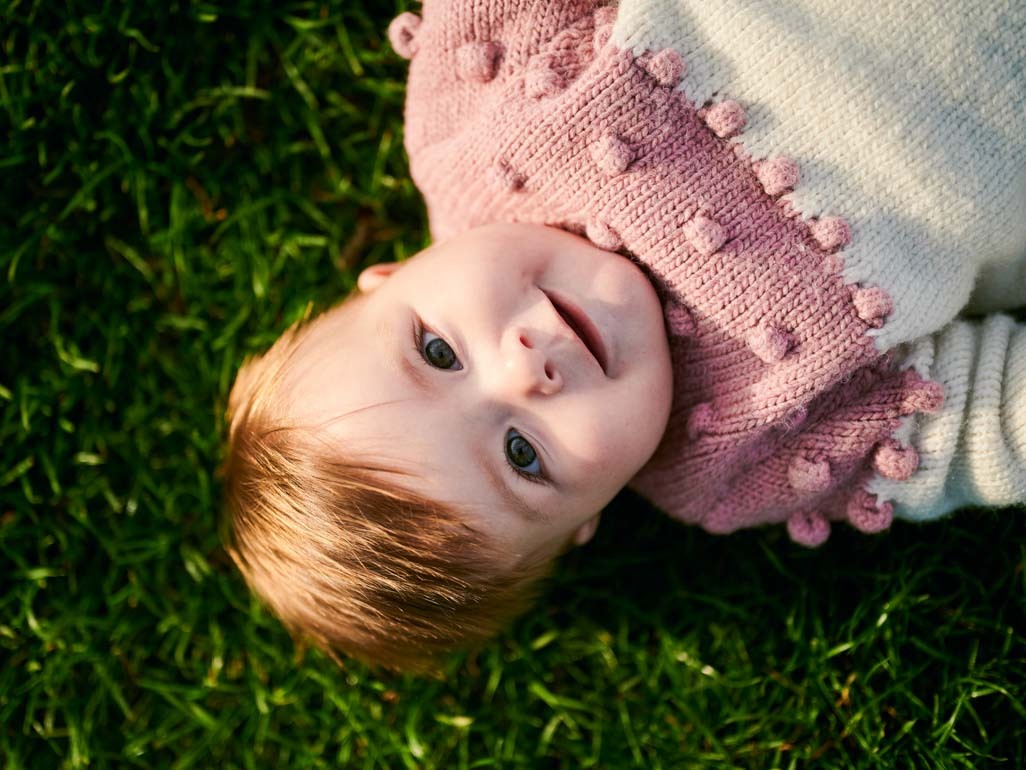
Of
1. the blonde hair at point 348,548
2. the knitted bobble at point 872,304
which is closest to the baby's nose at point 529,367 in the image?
the blonde hair at point 348,548

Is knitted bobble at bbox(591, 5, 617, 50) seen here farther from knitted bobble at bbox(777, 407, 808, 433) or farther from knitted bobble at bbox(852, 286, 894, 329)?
knitted bobble at bbox(777, 407, 808, 433)

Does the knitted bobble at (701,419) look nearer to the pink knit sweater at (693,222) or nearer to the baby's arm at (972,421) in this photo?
the pink knit sweater at (693,222)

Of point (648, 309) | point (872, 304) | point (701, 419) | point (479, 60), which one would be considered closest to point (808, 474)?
point (701, 419)

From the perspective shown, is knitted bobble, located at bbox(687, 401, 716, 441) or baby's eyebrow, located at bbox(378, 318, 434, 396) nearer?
baby's eyebrow, located at bbox(378, 318, 434, 396)

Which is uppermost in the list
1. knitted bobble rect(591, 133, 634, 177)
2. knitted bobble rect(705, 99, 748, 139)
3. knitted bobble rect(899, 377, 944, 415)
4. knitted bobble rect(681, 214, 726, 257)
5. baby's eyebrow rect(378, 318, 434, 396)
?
knitted bobble rect(705, 99, 748, 139)

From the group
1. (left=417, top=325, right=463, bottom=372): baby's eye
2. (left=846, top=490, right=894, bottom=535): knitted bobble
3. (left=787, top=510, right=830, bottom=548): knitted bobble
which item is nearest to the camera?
(left=417, top=325, right=463, bottom=372): baby's eye

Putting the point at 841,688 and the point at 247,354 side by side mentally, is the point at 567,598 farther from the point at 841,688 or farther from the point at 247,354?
the point at 247,354

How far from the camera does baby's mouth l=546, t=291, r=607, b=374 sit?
1925 mm

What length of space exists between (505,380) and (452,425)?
0.45 ft

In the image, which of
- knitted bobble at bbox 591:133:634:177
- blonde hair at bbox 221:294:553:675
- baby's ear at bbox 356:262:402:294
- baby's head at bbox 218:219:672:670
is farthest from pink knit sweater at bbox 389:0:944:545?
blonde hair at bbox 221:294:553:675

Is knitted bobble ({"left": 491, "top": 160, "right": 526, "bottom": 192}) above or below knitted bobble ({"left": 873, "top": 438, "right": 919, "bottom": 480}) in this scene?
above

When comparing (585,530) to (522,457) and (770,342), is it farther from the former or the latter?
(770,342)

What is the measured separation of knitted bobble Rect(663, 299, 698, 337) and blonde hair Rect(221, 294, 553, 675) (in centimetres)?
61

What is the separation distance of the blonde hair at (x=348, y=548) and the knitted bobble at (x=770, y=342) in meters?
0.69
